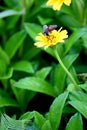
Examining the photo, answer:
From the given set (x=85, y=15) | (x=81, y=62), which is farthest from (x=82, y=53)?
(x=85, y=15)

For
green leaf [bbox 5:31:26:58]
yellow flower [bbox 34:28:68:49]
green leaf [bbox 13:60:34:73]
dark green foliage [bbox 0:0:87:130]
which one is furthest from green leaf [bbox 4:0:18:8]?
yellow flower [bbox 34:28:68:49]

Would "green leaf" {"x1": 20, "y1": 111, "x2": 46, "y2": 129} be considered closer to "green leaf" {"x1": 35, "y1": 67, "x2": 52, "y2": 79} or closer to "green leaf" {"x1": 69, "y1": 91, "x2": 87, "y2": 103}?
"green leaf" {"x1": 69, "y1": 91, "x2": 87, "y2": 103}

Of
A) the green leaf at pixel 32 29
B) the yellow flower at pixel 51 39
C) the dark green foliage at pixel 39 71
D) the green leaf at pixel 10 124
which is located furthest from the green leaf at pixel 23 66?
the green leaf at pixel 10 124

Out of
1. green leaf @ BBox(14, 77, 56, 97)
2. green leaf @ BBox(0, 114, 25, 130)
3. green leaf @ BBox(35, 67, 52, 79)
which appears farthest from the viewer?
green leaf @ BBox(35, 67, 52, 79)

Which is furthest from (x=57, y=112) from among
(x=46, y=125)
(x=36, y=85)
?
(x=36, y=85)

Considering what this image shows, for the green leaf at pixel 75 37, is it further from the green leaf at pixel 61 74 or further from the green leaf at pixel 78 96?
the green leaf at pixel 78 96

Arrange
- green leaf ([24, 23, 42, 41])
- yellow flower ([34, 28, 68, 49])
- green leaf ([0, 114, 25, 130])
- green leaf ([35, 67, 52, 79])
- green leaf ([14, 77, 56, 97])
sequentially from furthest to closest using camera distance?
1. green leaf ([24, 23, 42, 41])
2. green leaf ([35, 67, 52, 79])
3. green leaf ([14, 77, 56, 97])
4. yellow flower ([34, 28, 68, 49])
5. green leaf ([0, 114, 25, 130])

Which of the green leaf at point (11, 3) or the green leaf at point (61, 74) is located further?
the green leaf at point (11, 3)
